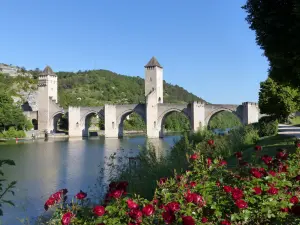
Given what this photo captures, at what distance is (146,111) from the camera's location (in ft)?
152

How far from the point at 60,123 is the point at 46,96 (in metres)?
6.93

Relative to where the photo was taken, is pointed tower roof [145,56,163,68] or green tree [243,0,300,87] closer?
green tree [243,0,300,87]

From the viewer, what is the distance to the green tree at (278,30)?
7.74 metres

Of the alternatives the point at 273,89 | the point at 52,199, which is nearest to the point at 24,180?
the point at 52,199

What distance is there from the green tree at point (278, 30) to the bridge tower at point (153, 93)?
36.8 metres

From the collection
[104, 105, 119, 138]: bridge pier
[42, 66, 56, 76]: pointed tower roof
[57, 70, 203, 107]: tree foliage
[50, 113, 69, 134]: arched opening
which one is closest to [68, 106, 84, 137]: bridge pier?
[50, 113, 69, 134]: arched opening

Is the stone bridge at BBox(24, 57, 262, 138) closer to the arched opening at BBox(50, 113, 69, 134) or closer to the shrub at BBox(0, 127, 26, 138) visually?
the arched opening at BBox(50, 113, 69, 134)

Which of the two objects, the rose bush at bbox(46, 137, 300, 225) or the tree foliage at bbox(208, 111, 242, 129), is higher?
the tree foliage at bbox(208, 111, 242, 129)

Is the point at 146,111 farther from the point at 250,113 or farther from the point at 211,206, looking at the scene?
the point at 211,206

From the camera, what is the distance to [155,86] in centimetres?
4853

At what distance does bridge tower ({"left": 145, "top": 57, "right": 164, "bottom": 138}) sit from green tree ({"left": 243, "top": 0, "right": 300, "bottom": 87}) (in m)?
36.8


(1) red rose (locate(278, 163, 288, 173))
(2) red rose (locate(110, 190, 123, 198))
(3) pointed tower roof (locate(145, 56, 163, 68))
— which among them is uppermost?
(3) pointed tower roof (locate(145, 56, 163, 68))

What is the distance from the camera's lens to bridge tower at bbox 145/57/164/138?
4631 centimetres

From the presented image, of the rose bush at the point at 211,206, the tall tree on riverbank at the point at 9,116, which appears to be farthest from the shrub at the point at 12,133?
the rose bush at the point at 211,206
